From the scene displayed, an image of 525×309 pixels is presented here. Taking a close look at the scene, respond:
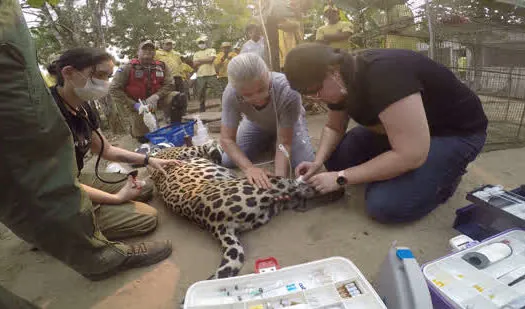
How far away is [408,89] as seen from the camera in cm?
182

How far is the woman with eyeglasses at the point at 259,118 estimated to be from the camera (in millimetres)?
2139

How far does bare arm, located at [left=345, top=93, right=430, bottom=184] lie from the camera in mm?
1812

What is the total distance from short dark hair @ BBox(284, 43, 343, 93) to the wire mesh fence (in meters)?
2.19

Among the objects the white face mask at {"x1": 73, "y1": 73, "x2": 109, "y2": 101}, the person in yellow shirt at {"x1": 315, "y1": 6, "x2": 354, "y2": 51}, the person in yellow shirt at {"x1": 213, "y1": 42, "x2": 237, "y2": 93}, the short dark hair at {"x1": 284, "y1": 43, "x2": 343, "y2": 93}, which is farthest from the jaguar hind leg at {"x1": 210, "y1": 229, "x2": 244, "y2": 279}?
the person in yellow shirt at {"x1": 213, "y1": 42, "x2": 237, "y2": 93}

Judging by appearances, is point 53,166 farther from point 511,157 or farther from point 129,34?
point 129,34

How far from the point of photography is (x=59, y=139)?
52.9 inches

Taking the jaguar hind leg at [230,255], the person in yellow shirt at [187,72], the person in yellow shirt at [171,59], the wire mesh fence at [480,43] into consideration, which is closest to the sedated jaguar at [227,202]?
the jaguar hind leg at [230,255]

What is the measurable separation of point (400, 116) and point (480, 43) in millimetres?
3773

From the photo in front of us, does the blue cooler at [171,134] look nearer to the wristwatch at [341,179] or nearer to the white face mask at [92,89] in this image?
the white face mask at [92,89]

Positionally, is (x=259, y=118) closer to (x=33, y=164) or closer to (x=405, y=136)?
(x=405, y=136)

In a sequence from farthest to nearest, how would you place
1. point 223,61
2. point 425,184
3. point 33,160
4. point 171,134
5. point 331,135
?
point 223,61 < point 171,134 < point 331,135 < point 425,184 < point 33,160

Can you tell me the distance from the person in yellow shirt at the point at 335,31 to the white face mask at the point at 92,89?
4.49m

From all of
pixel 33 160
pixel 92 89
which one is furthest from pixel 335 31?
pixel 33 160

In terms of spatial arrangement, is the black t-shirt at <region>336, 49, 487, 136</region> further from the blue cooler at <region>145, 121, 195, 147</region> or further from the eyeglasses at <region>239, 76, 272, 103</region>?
the blue cooler at <region>145, 121, 195, 147</region>
